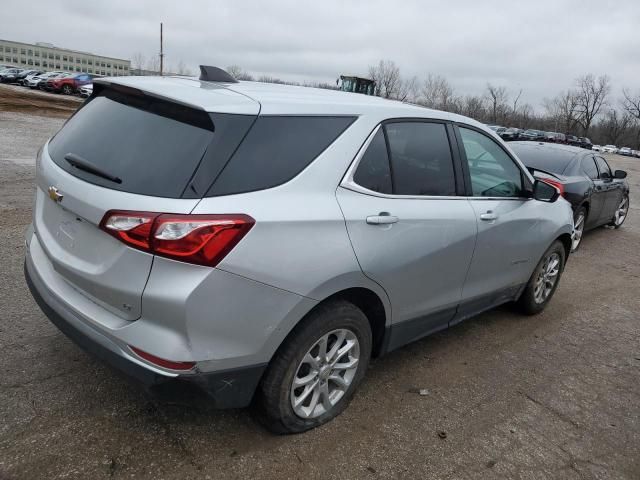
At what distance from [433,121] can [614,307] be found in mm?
3561

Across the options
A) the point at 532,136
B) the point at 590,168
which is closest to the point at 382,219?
the point at 590,168

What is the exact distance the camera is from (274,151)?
2475mm

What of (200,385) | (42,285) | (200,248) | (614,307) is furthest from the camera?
(614,307)

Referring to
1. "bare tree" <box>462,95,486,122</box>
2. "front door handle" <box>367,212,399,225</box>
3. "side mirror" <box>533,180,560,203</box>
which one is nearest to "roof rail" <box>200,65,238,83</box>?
"front door handle" <box>367,212,399,225</box>

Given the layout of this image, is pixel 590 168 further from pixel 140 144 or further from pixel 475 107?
pixel 475 107

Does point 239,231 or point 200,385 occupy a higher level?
point 239,231

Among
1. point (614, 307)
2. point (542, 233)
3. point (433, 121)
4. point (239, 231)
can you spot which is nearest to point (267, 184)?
point (239, 231)

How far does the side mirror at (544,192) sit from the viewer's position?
4362 millimetres

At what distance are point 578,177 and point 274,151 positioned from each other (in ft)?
23.1

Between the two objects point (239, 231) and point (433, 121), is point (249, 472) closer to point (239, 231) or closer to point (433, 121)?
point (239, 231)

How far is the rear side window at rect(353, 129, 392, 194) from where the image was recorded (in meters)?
Answer: 2.83

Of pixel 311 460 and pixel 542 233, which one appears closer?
pixel 311 460

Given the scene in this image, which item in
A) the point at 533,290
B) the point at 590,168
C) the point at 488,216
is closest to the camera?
the point at 488,216

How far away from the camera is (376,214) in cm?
283
